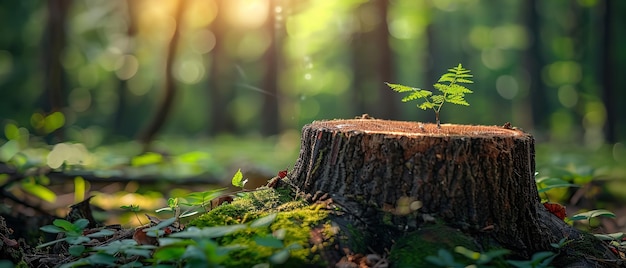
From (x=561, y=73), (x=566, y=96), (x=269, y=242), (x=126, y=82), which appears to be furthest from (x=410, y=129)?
(x=566, y=96)

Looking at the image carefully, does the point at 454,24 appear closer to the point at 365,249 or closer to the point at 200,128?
the point at 200,128

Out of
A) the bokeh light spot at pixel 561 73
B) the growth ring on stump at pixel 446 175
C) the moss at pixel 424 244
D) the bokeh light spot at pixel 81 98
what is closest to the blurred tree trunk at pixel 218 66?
the bokeh light spot at pixel 81 98

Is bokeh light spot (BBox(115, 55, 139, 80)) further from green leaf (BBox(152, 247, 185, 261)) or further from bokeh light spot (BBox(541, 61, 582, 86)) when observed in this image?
green leaf (BBox(152, 247, 185, 261))

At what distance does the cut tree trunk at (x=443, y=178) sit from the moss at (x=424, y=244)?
0.06 meters

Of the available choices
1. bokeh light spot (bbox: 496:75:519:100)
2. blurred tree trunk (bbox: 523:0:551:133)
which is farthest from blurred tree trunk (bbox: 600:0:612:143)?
bokeh light spot (bbox: 496:75:519:100)

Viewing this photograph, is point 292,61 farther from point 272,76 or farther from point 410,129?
point 410,129

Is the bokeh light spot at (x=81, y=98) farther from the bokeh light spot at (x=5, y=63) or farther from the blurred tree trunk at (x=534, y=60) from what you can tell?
the blurred tree trunk at (x=534, y=60)

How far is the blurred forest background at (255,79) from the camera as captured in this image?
6148 mm

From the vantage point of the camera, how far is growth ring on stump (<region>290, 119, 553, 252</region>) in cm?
257

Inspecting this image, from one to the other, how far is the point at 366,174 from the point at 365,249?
0.35m

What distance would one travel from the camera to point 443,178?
2.57 m

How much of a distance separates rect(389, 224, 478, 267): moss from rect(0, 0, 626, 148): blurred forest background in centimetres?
310

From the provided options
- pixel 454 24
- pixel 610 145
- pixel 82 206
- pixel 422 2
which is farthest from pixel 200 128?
pixel 82 206

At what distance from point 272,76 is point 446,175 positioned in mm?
19032
